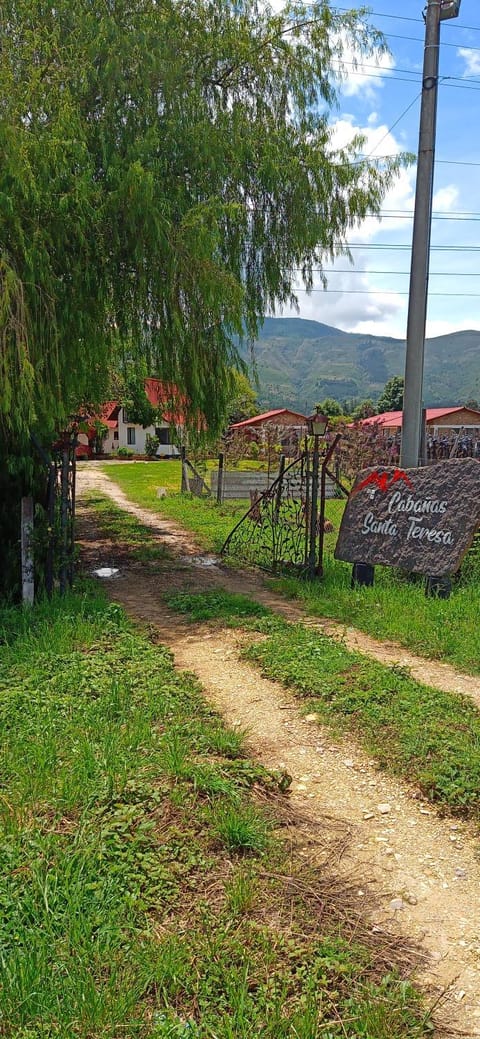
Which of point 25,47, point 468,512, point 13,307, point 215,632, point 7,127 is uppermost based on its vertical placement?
point 25,47

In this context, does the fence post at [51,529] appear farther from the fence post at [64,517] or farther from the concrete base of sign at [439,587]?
the concrete base of sign at [439,587]

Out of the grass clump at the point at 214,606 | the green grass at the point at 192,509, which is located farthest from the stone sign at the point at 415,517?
the green grass at the point at 192,509

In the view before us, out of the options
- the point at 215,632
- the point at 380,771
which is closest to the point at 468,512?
the point at 215,632

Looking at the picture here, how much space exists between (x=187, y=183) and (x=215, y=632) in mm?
5486

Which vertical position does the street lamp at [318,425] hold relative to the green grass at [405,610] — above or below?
above

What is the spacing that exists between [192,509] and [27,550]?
34.4ft

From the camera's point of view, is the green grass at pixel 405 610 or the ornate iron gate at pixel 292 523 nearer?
the green grass at pixel 405 610

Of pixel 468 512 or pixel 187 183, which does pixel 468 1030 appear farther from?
pixel 187 183

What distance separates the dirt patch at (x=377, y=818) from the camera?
108 inches

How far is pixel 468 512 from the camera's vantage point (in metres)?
8.05

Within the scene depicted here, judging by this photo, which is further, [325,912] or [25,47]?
[25,47]

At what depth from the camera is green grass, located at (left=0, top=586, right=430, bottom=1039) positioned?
227cm

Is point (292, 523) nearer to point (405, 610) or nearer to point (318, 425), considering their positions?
point (318, 425)

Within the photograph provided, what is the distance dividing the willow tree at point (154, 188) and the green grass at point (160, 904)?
146 inches
